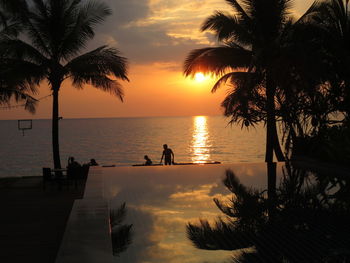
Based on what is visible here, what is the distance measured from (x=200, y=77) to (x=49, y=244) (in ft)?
34.3

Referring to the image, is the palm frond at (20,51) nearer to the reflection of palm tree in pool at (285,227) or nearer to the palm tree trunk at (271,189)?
the palm tree trunk at (271,189)

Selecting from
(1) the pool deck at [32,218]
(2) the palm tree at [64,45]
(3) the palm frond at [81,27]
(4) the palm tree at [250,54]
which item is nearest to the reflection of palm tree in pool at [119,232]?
(1) the pool deck at [32,218]

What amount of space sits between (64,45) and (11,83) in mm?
2600

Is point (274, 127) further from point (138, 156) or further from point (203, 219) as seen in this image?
point (138, 156)

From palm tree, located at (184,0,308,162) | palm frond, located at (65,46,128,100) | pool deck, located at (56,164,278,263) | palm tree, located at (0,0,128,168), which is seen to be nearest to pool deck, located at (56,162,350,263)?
pool deck, located at (56,164,278,263)

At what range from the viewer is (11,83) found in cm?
1521

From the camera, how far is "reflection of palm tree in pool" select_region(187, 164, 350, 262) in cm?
372

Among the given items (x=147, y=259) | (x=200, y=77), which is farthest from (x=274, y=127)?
(x=147, y=259)

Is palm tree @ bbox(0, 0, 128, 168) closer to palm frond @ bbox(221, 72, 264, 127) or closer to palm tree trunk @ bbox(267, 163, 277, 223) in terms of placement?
palm frond @ bbox(221, 72, 264, 127)

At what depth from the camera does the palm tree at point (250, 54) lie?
44.2ft

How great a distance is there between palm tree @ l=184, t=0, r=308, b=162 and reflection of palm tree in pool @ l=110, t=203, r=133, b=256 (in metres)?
8.25

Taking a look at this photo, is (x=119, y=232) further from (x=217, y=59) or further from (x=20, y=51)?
(x=20, y=51)

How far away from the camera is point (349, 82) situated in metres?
11.6

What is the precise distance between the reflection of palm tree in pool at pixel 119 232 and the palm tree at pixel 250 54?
8252mm
